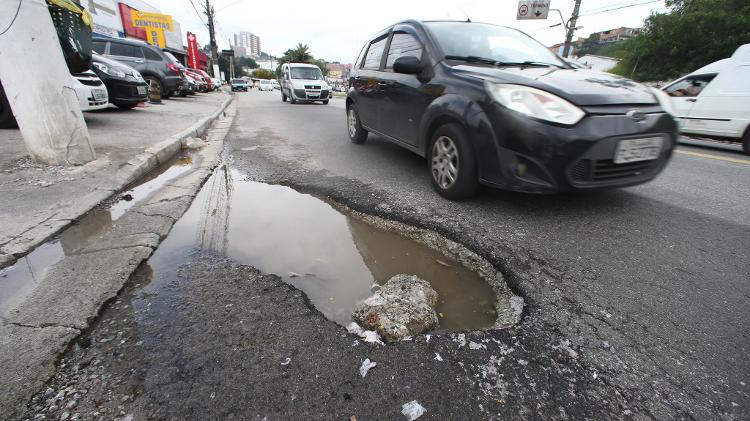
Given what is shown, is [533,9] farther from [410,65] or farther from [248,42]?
[248,42]

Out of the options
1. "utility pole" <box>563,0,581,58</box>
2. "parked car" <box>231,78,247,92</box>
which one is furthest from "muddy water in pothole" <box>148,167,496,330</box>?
"parked car" <box>231,78,247,92</box>

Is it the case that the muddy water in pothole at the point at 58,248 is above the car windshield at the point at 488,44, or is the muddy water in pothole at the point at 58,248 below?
below

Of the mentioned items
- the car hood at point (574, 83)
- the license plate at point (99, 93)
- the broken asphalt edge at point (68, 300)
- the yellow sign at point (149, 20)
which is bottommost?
the broken asphalt edge at point (68, 300)

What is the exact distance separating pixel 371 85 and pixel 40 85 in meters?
3.18

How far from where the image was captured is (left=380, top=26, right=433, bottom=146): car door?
11.0 feet

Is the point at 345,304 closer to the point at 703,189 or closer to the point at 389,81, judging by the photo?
the point at 389,81

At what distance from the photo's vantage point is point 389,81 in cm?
387

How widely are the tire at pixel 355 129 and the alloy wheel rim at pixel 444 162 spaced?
7.68ft

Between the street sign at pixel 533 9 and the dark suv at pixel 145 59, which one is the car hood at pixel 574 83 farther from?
the street sign at pixel 533 9

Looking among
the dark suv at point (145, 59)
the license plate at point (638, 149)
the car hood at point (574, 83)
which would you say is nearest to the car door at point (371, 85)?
the car hood at point (574, 83)

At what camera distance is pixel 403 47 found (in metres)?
3.78

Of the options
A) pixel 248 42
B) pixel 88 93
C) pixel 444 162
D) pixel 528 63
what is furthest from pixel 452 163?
pixel 248 42

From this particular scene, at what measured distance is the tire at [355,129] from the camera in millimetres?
5274

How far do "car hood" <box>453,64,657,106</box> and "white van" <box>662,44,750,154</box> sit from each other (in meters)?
4.91
